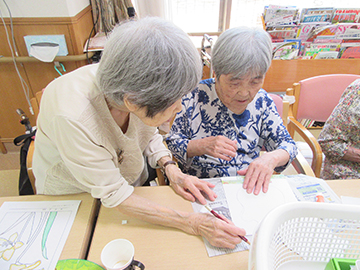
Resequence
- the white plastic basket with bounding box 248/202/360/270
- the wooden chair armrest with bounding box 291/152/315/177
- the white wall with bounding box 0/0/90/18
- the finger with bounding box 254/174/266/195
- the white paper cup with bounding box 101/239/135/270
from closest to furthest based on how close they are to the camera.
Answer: the white plastic basket with bounding box 248/202/360/270 → the white paper cup with bounding box 101/239/135/270 → the finger with bounding box 254/174/266/195 → the wooden chair armrest with bounding box 291/152/315/177 → the white wall with bounding box 0/0/90/18

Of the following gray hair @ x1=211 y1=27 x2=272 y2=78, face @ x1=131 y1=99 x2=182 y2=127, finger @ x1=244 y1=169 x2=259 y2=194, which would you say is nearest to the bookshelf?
gray hair @ x1=211 y1=27 x2=272 y2=78

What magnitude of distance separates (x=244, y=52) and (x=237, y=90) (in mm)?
178

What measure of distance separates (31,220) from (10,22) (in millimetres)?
1893

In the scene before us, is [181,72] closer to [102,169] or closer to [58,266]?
[102,169]

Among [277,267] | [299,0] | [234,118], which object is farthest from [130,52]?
[299,0]

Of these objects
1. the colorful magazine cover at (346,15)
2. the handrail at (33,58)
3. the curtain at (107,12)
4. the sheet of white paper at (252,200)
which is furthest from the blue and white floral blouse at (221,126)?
the colorful magazine cover at (346,15)

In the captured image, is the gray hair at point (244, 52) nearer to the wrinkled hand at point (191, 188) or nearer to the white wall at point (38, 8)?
the wrinkled hand at point (191, 188)

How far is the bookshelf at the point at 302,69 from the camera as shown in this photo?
2498mm

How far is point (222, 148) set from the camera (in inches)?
43.3

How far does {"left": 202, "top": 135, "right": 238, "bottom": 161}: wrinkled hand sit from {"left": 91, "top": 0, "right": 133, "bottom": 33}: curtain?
6.03ft

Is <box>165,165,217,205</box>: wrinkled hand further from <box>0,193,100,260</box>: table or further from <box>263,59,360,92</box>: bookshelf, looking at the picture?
<box>263,59,360,92</box>: bookshelf

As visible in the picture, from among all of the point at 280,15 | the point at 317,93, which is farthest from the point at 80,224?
the point at 280,15

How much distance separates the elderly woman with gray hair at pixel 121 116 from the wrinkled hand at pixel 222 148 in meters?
0.19

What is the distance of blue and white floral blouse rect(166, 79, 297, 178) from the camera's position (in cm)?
123
